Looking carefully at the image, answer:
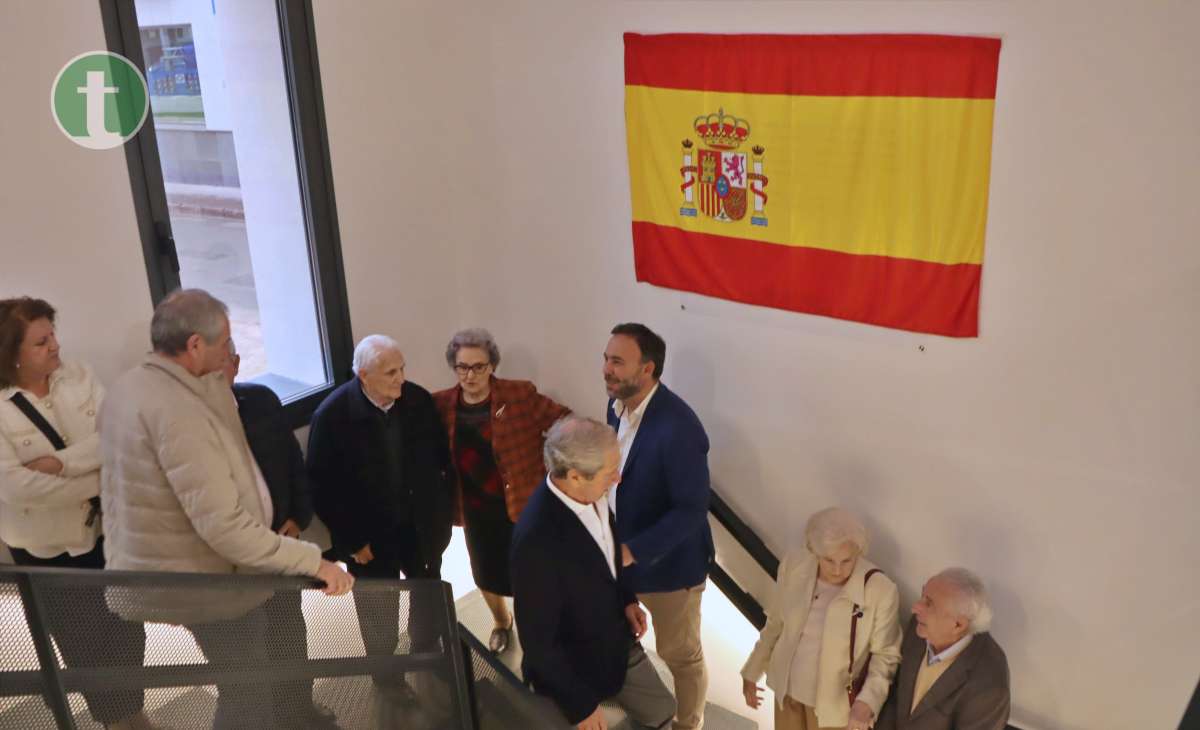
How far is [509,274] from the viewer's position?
5453 mm

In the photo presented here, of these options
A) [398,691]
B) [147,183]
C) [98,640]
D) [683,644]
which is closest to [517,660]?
[683,644]

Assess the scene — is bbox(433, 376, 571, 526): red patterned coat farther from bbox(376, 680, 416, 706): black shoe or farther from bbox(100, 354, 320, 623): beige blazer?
bbox(100, 354, 320, 623): beige blazer

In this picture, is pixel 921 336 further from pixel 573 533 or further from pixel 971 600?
pixel 573 533

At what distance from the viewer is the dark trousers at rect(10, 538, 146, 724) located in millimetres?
2143

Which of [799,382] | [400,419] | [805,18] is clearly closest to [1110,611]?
[799,382]

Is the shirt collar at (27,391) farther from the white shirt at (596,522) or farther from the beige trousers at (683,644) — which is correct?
the beige trousers at (683,644)

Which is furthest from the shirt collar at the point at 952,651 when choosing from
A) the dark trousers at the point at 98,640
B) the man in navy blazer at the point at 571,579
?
the dark trousers at the point at 98,640

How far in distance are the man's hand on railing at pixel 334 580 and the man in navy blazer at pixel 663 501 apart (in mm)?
1161

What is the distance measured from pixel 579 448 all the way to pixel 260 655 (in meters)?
1.04

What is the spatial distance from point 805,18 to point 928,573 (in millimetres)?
2362

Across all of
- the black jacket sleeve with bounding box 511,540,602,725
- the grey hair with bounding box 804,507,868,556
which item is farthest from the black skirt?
the black jacket sleeve with bounding box 511,540,602,725

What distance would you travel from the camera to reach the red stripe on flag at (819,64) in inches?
139

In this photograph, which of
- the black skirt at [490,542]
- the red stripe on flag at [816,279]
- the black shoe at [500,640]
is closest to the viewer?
the red stripe on flag at [816,279]

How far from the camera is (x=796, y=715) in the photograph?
411cm
